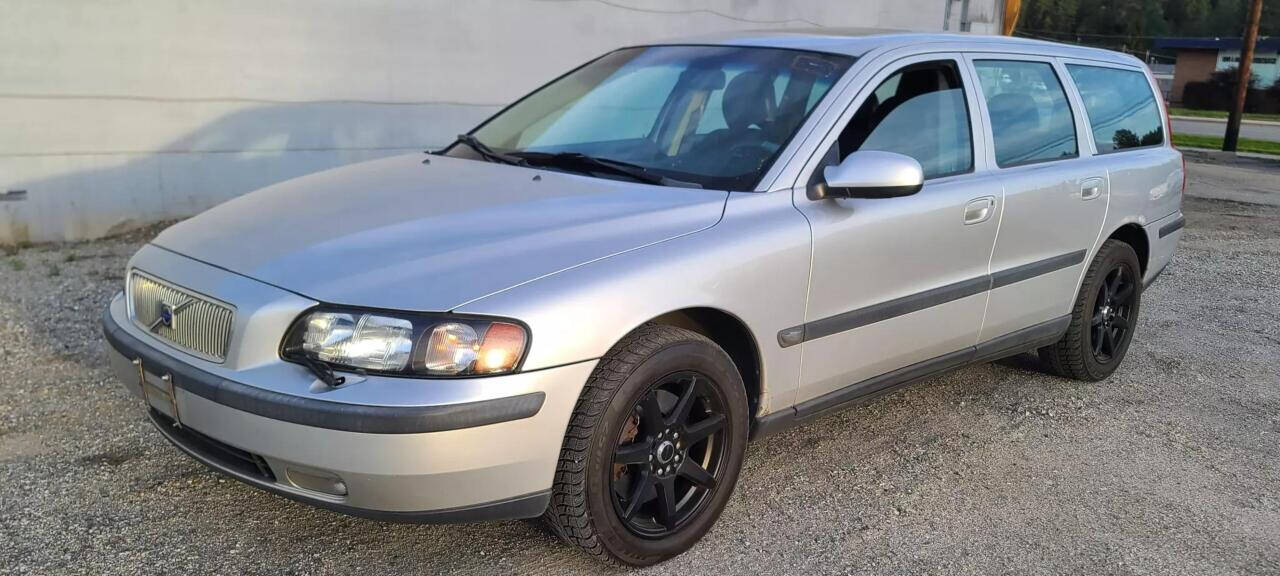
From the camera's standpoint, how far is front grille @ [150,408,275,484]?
266 centimetres

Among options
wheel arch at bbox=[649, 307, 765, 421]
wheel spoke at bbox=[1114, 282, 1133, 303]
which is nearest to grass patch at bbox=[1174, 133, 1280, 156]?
wheel spoke at bbox=[1114, 282, 1133, 303]

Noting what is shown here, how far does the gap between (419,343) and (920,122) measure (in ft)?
7.12

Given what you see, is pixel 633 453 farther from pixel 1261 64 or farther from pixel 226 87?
pixel 1261 64

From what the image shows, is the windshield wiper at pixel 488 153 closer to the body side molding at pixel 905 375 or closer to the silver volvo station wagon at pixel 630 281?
the silver volvo station wagon at pixel 630 281

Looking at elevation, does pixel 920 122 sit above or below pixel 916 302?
above

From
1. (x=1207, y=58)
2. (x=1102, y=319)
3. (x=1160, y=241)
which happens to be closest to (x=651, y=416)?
(x=1102, y=319)

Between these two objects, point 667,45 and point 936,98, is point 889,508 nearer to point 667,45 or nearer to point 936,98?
point 936,98

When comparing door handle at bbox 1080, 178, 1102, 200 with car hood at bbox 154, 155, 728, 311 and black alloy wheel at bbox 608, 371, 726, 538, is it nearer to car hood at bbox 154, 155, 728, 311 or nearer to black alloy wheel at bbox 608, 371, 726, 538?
car hood at bbox 154, 155, 728, 311

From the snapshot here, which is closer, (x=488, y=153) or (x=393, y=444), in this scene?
(x=393, y=444)

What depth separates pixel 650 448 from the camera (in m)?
2.92

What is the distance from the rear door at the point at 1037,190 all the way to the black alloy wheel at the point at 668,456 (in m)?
1.51

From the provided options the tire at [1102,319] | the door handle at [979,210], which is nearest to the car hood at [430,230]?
the door handle at [979,210]

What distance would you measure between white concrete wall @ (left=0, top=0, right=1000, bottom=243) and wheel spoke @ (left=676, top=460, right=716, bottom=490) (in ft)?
17.4

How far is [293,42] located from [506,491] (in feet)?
18.8
